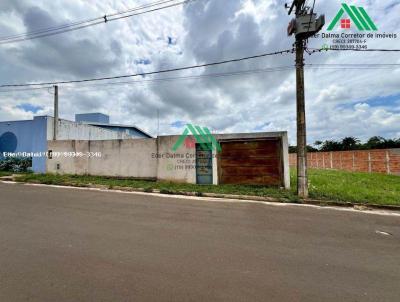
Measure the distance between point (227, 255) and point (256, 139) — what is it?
777 centimetres

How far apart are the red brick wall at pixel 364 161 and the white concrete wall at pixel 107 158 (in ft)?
59.3

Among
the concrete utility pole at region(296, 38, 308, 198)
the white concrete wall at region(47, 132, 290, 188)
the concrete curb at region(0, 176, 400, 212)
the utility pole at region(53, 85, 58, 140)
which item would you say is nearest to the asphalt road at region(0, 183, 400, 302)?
the concrete curb at region(0, 176, 400, 212)

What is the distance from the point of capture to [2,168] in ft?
53.1

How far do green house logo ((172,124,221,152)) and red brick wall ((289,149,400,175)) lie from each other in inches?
605

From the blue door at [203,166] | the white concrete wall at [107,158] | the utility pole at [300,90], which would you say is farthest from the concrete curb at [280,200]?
the white concrete wall at [107,158]

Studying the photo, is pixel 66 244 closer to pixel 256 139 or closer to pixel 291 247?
pixel 291 247

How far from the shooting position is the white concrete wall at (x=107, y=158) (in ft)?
40.9

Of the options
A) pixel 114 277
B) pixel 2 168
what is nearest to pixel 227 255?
pixel 114 277

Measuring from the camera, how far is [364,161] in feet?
67.1

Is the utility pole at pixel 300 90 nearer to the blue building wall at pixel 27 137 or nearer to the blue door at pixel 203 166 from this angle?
the blue door at pixel 203 166

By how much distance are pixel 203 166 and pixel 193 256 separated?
26.4ft

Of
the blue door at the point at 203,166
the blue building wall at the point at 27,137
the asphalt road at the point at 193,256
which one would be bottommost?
the asphalt road at the point at 193,256

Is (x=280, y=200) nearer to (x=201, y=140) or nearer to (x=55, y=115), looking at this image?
(x=201, y=140)

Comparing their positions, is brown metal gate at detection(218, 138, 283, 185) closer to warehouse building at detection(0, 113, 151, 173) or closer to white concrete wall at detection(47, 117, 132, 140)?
warehouse building at detection(0, 113, 151, 173)
